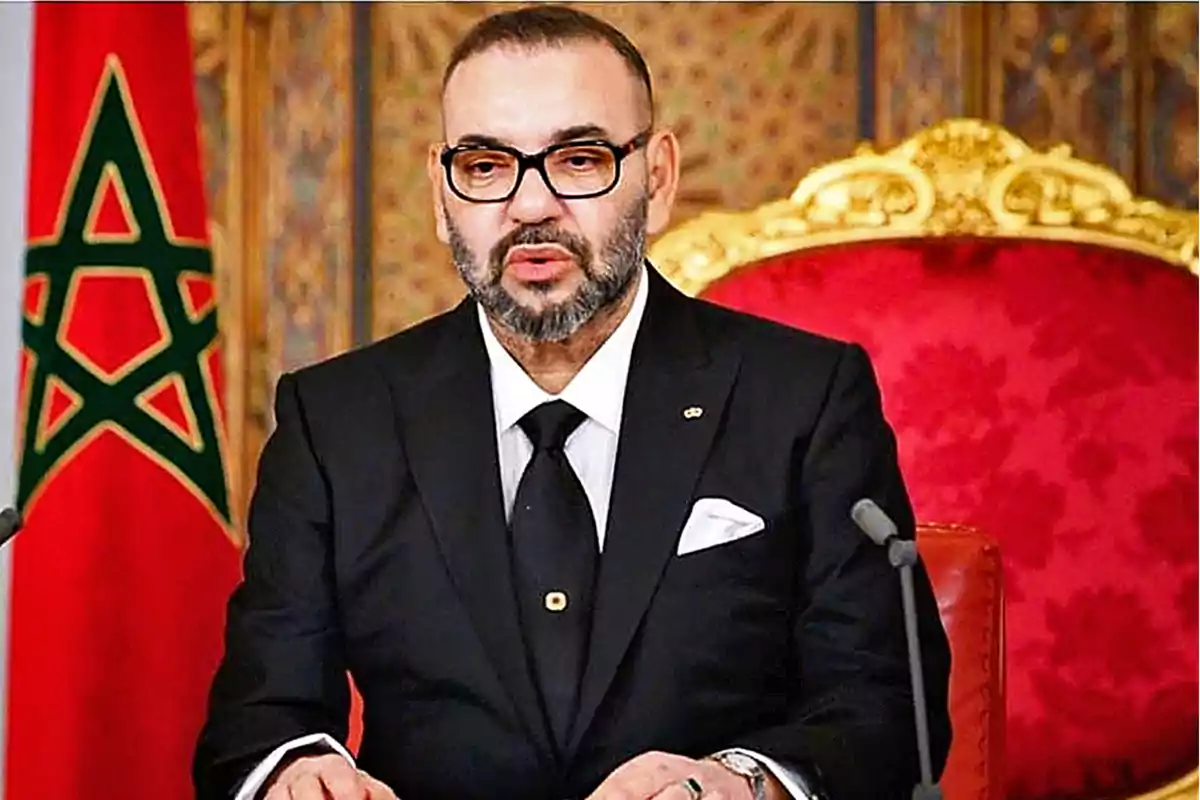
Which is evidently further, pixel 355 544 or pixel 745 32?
pixel 745 32

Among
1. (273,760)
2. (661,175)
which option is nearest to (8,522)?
(273,760)

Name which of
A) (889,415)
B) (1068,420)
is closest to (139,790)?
(889,415)

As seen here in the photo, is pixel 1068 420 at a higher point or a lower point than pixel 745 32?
lower

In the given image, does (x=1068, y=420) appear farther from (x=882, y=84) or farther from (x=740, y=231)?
(x=882, y=84)

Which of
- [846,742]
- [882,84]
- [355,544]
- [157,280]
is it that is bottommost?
[846,742]

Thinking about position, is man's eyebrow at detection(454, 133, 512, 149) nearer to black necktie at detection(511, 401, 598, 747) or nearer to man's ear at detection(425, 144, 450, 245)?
man's ear at detection(425, 144, 450, 245)

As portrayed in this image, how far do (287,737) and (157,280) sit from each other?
89cm

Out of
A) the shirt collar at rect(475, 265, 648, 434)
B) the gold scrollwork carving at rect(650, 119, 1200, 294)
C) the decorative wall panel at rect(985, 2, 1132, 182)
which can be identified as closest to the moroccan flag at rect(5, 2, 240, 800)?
the gold scrollwork carving at rect(650, 119, 1200, 294)

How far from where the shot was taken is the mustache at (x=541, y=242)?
1.69m

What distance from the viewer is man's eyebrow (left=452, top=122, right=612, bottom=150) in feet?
5.51

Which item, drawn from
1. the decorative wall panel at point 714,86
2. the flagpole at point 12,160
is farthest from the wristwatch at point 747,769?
the decorative wall panel at point 714,86

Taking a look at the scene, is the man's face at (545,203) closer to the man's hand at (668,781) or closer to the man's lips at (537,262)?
the man's lips at (537,262)

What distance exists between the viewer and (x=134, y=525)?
7.83 ft

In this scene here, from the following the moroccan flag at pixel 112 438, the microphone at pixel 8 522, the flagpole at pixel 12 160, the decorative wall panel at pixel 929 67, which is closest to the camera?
the microphone at pixel 8 522
